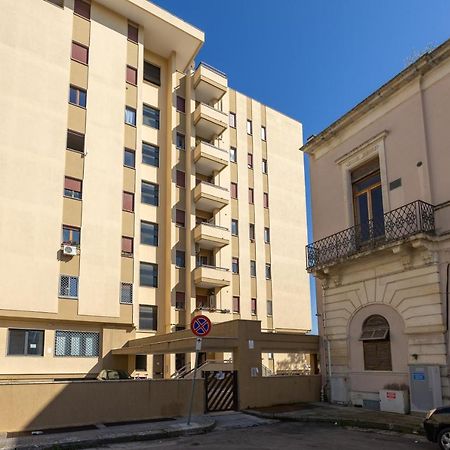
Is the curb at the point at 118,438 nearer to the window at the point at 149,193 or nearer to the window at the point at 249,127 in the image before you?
the window at the point at 149,193

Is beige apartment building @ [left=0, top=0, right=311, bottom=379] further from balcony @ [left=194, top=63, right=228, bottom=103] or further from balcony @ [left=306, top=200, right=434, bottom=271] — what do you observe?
balcony @ [left=306, top=200, right=434, bottom=271]

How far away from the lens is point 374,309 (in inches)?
654

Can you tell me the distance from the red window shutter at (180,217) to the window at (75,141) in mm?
7223

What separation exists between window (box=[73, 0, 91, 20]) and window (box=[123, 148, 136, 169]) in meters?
8.04

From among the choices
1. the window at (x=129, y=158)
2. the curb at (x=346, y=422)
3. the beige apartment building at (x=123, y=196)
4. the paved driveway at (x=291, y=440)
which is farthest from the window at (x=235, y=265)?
the paved driveway at (x=291, y=440)

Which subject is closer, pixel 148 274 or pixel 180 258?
pixel 148 274

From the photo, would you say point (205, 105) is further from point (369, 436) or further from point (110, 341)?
point (369, 436)

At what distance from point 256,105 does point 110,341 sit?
22.3 m

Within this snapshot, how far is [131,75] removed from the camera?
30.0 metres

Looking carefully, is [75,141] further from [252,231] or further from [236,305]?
[236,305]

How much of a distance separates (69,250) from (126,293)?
4.09 meters

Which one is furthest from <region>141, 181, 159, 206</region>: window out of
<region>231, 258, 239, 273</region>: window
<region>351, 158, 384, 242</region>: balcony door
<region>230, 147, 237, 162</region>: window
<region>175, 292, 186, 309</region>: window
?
<region>351, 158, 384, 242</region>: balcony door

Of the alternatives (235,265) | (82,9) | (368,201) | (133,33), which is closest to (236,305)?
(235,265)

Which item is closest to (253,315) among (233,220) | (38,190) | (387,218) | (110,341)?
(233,220)
